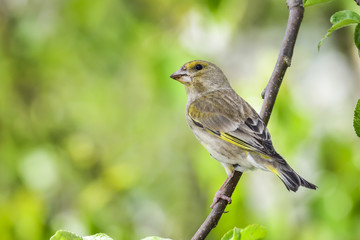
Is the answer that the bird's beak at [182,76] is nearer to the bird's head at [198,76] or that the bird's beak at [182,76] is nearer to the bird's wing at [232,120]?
the bird's head at [198,76]

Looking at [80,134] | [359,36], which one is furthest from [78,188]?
[359,36]

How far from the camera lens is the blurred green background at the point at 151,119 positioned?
4.48 meters

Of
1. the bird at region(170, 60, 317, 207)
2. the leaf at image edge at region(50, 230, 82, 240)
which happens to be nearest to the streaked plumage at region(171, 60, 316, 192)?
the bird at region(170, 60, 317, 207)

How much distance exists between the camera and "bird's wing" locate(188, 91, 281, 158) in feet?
12.9

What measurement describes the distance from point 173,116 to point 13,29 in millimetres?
2379

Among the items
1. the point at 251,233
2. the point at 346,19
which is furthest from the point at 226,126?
the point at 251,233

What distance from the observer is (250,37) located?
24.2ft

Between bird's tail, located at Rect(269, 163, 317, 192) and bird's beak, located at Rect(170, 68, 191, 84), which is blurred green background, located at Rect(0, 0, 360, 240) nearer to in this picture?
bird's beak, located at Rect(170, 68, 191, 84)

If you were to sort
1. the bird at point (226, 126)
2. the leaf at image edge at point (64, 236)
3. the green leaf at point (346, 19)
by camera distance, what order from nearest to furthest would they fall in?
the leaf at image edge at point (64, 236) → the green leaf at point (346, 19) → the bird at point (226, 126)

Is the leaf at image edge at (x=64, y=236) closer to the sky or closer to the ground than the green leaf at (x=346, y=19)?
closer to the ground

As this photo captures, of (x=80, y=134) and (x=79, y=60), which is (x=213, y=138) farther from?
(x=79, y=60)

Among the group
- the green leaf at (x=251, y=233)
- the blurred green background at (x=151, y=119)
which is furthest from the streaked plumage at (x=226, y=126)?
the green leaf at (x=251, y=233)

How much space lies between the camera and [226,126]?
4227mm

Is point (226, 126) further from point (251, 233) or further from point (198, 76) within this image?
point (251, 233)
